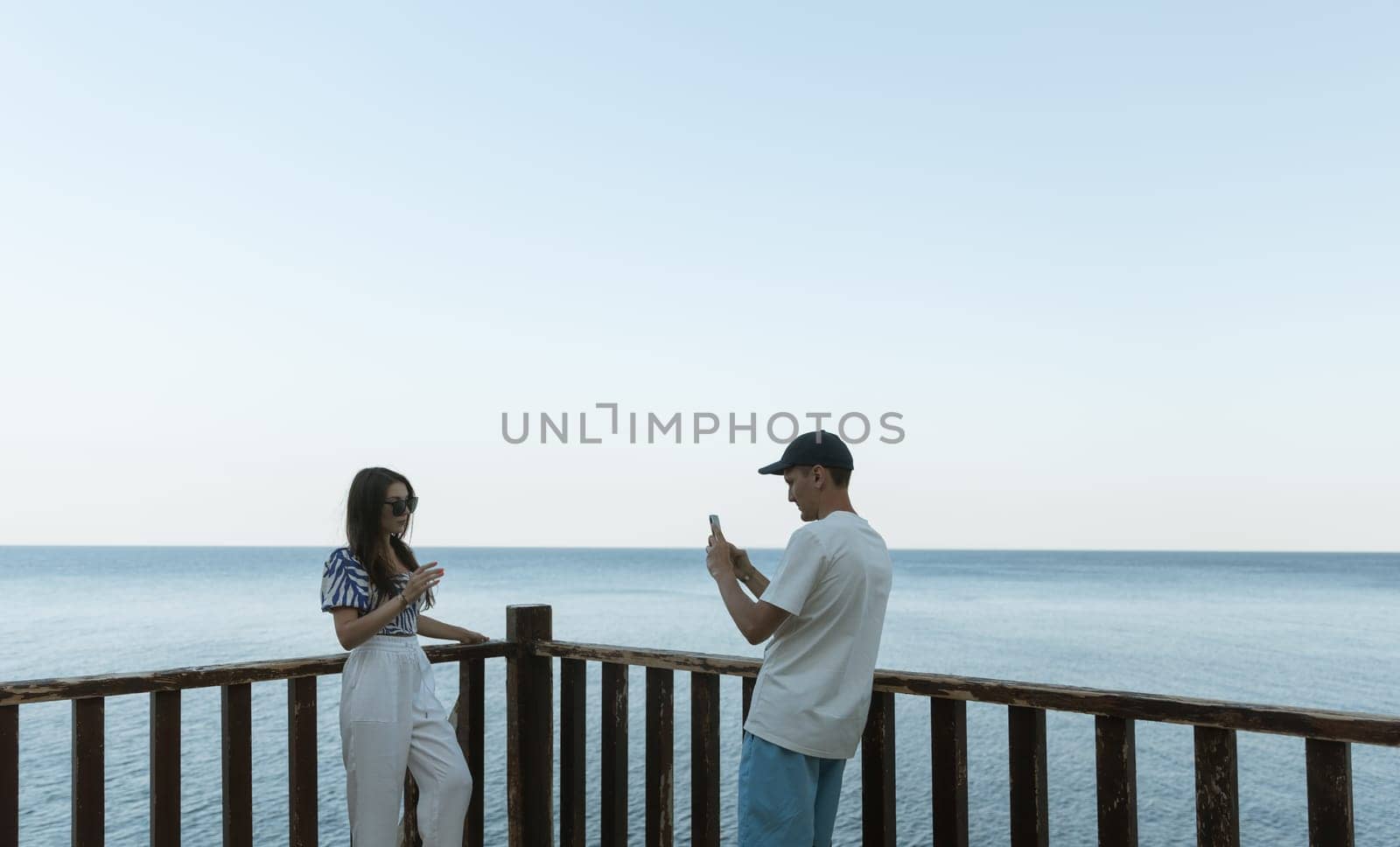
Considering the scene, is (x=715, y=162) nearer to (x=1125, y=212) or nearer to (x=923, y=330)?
(x=923, y=330)

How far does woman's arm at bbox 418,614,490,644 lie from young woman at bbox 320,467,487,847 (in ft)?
0.64

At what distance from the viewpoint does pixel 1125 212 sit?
37.3m

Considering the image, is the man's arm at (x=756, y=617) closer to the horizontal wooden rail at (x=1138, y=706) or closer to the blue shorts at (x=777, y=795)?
the blue shorts at (x=777, y=795)

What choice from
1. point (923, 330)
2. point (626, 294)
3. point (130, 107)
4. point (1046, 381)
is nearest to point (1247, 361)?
point (1046, 381)

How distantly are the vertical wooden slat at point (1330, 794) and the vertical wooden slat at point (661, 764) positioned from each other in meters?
1.90

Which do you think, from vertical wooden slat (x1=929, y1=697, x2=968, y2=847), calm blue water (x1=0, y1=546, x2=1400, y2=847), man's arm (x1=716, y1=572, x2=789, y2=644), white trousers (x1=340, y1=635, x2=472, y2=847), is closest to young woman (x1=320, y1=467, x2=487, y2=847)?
white trousers (x1=340, y1=635, x2=472, y2=847)

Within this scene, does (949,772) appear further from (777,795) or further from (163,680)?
(163,680)

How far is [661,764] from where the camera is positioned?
12.0 feet

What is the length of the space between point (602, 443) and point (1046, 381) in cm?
2660

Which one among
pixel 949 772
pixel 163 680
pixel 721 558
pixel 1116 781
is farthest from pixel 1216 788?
pixel 163 680

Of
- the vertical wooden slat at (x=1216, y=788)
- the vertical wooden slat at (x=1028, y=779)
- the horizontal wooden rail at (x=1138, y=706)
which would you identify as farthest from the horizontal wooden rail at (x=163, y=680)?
the vertical wooden slat at (x=1216, y=788)

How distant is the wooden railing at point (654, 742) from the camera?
250 centimetres

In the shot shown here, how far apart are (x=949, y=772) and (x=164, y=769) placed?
7.18 ft

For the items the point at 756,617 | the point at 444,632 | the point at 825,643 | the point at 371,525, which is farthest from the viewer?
the point at 444,632
